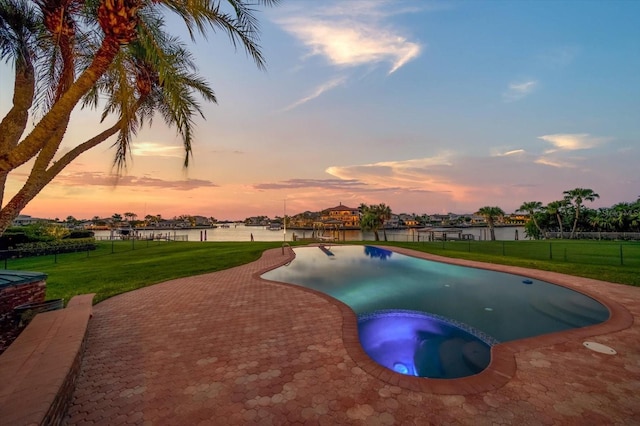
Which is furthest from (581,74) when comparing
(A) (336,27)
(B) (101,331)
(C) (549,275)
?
(B) (101,331)

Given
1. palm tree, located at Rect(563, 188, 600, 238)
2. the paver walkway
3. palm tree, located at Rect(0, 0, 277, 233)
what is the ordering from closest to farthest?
the paver walkway
palm tree, located at Rect(0, 0, 277, 233)
palm tree, located at Rect(563, 188, 600, 238)

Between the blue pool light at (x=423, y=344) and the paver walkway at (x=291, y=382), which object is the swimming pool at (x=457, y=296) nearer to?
the blue pool light at (x=423, y=344)

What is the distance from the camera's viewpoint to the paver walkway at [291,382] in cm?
297

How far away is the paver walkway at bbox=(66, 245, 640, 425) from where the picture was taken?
9.74 ft

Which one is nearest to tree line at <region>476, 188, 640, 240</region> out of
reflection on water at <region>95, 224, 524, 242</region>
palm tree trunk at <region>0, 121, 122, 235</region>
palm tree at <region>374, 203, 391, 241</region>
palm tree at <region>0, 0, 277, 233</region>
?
reflection on water at <region>95, 224, 524, 242</region>

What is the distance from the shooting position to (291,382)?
3.63 m

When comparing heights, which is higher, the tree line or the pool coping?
the tree line

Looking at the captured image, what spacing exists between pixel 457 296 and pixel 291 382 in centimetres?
726

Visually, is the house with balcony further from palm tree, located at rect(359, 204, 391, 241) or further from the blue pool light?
the blue pool light

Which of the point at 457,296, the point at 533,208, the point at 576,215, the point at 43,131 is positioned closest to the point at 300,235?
the point at 533,208

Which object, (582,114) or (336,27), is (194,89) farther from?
(582,114)

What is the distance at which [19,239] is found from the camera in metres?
19.2

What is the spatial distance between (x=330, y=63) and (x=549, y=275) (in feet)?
50.4

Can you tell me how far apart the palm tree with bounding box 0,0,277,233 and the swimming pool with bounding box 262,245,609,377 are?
621cm
